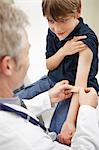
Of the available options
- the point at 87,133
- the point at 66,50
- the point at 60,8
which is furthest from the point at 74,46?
the point at 87,133

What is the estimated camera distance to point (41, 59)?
80.8 inches

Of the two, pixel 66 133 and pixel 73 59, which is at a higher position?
pixel 73 59

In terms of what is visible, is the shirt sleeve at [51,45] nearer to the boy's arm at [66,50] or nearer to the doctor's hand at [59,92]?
the boy's arm at [66,50]

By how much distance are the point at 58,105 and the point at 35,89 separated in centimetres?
16

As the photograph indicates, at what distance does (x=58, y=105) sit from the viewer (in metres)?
1.34

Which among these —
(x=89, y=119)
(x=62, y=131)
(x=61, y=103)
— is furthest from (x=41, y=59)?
(x=89, y=119)

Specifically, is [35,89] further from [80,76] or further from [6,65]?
[6,65]

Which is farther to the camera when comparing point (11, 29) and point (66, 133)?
point (66, 133)

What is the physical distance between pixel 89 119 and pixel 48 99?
1.20ft

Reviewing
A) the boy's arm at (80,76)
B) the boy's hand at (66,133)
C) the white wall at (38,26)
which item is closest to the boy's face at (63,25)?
the boy's arm at (80,76)

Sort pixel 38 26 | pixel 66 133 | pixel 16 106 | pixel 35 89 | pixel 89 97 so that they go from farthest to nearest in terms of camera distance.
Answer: pixel 38 26, pixel 35 89, pixel 66 133, pixel 89 97, pixel 16 106

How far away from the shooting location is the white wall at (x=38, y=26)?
197 cm

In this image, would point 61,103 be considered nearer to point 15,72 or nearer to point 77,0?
point 77,0

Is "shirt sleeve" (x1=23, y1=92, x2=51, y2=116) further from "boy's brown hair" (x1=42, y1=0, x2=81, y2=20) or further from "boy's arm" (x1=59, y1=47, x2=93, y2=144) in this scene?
"boy's brown hair" (x1=42, y1=0, x2=81, y2=20)
